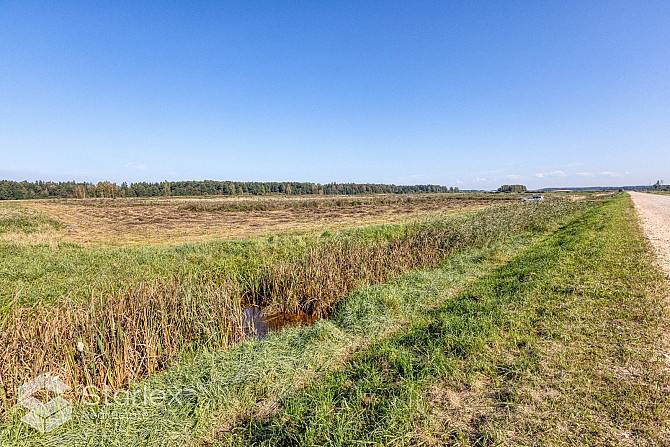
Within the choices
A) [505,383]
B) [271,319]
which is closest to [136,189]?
[271,319]

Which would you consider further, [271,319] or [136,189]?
[136,189]

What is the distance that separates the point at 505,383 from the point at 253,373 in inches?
154

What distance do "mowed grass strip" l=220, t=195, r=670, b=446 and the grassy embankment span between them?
1.30ft

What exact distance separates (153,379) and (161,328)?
1.10m

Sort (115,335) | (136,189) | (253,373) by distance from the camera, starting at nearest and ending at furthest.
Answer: (253,373) < (115,335) < (136,189)

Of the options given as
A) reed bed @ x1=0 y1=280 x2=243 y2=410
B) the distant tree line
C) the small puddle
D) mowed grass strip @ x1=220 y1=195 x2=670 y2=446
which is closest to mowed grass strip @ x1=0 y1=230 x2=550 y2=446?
mowed grass strip @ x1=220 y1=195 x2=670 y2=446

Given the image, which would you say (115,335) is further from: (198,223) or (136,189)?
(136,189)

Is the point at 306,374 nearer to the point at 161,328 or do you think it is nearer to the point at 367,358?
the point at 367,358

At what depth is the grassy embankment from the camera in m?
3.48

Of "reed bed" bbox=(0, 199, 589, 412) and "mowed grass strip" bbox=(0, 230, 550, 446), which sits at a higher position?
"reed bed" bbox=(0, 199, 589, 412)

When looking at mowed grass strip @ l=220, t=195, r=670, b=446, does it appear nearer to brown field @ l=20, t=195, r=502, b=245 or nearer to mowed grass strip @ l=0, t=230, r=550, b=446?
mowed grass strip @ l=0, t=230, r=550, b=446

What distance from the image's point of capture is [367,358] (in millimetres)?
4914

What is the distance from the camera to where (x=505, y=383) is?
388 centimetres

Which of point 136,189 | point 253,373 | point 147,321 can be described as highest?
point 136,189
